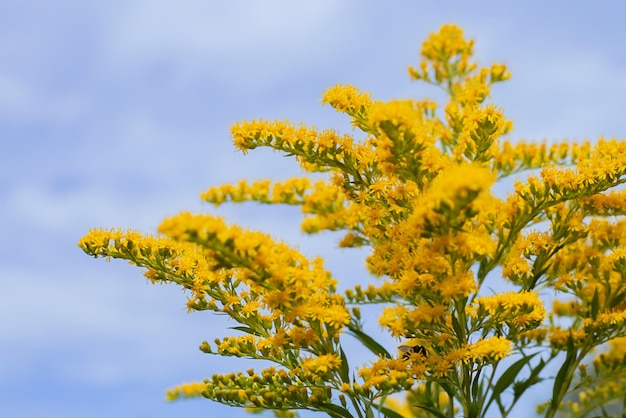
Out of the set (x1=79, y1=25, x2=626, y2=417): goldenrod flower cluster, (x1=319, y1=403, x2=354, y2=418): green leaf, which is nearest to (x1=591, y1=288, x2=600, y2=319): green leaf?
(x1=79, y1=25, x2=626, y2=417): goldenrod flower cluster

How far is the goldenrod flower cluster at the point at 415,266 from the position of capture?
276 cm

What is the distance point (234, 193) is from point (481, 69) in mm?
1819

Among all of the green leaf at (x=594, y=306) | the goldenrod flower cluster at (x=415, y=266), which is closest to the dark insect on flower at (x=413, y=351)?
the goldenrod flower cluster at (x=415, y=266)

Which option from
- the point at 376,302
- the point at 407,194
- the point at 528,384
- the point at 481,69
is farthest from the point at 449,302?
the point at 481,69

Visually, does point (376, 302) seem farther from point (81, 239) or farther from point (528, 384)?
point (81, 239)

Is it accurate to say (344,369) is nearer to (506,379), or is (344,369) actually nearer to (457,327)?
(457,327)

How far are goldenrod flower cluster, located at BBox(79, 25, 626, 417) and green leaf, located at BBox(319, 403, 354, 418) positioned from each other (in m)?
0.01

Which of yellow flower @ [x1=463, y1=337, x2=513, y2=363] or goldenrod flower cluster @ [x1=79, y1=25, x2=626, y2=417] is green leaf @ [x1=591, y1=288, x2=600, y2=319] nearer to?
goldenrod flower cluster @ [x1=79, y1=25, x2=626, y2=417]

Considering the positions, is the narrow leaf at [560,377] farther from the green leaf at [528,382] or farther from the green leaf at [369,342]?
the green leaf at [369,342]

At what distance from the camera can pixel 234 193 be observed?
5055mm

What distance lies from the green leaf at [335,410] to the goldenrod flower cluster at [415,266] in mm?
10

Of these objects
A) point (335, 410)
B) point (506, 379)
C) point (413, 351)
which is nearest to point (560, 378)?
point (506, 379)

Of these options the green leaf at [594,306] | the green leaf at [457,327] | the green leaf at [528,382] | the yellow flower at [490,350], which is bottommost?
the yellow flower at [490,350]

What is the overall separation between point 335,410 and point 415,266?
0.78 meters
